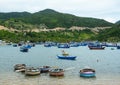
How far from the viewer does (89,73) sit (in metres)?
76.3

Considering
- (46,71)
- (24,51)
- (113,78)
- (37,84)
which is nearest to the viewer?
(37,84)

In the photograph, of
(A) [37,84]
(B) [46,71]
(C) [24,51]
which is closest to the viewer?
(A) [37,84]

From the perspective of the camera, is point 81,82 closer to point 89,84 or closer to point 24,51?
point 89,84

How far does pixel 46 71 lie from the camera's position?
84.8m

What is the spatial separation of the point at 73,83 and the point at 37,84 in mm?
7448

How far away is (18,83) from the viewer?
6875cm

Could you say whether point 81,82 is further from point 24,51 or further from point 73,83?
point 24,51

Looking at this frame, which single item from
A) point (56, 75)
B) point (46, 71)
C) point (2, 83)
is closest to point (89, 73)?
point (56, 75)

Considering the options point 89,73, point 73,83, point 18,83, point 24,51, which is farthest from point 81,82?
point 24,51

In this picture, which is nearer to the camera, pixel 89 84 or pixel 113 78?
pixel 89 84

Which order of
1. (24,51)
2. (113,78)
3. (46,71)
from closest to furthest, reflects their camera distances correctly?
(113,78)
(46,71)
(24,51)

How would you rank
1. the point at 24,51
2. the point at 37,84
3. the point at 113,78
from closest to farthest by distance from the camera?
1. the point at 37,84
2. the point at 113,78
3. the point at 24,51

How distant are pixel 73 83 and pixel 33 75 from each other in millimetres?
13865

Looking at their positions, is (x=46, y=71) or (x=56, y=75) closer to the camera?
(x=56, y=75)
